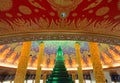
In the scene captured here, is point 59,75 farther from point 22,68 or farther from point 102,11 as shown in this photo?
point 102,11

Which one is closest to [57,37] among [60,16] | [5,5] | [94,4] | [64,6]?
[60,16]

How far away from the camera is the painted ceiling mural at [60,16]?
420 cm

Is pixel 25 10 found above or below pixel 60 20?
above

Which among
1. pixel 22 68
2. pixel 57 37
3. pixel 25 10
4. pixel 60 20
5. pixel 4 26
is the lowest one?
pixel 22 68

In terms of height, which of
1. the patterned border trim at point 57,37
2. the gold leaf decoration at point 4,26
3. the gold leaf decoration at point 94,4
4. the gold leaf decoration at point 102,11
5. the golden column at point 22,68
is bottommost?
the golden column at point 22,68

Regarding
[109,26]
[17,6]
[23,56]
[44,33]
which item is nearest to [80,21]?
[109,26]

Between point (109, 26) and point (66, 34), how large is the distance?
69.9 inches

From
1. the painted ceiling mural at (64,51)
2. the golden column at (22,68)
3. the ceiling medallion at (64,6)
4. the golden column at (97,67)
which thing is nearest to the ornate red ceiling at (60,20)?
the ceiling medallion at (64,6)

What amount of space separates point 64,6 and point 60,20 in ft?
2.38

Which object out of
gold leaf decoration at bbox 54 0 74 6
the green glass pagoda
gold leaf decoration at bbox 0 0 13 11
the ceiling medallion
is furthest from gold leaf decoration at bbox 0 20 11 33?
the green glass pagoda

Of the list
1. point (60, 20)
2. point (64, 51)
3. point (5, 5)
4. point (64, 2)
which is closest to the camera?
point (64, 2)

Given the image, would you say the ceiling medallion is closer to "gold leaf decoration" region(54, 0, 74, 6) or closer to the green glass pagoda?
"gold leaf decoration" region(54, 0, 74, 6)

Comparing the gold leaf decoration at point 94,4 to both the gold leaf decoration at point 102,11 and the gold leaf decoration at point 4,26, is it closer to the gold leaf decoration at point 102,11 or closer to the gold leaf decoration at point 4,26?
the gold leaf decoration at point 102,11

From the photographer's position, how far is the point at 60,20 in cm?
488
